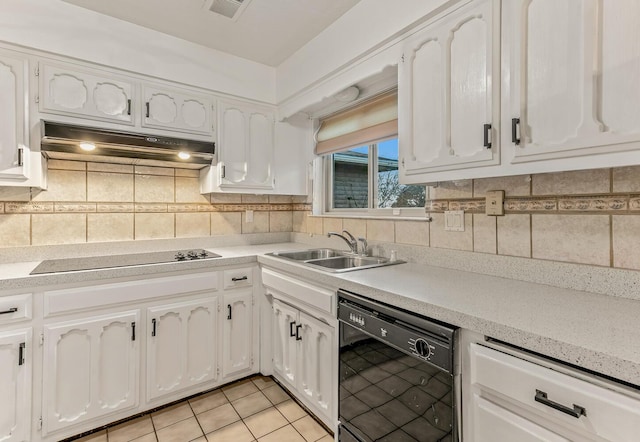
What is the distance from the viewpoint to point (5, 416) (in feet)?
5.02

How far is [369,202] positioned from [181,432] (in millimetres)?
1784

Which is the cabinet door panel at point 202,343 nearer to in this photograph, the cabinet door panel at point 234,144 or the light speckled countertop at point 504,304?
the light speckled countertop at point 504,304

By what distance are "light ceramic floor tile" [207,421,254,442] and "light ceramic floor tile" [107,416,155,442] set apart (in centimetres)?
36

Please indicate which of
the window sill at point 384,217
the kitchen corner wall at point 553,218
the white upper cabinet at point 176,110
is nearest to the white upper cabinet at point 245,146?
the white upper cabinet at point 176,110

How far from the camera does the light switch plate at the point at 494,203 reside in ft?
4.84

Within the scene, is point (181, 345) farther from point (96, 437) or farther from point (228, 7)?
point (228, 7)

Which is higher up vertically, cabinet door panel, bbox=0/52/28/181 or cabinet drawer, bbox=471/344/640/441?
cabinet door panel, bbox=0/52/28/181

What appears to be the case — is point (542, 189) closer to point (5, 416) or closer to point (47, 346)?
point (47, 346)

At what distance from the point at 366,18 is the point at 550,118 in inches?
47.7

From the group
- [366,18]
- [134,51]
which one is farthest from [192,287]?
[366,18]

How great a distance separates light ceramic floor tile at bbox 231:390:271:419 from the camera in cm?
195

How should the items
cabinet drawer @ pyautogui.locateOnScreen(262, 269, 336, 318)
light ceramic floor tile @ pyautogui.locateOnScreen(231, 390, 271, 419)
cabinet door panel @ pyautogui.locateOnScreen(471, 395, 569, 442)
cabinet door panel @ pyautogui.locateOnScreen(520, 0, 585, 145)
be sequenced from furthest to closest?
light ceramic floor tile @ pyautogui.locateOnScreen(231, 390, 271, 419) < cabinet drawer @ pyautogui.locateOnScreen(262, 269, 336, 318) < cabinet door panel @ pyautogui.locateOnScreen(520, 0, 585, 145) < cabinet door panel @ pyautogui.locateOnScreen(471, 395, 569, 442)

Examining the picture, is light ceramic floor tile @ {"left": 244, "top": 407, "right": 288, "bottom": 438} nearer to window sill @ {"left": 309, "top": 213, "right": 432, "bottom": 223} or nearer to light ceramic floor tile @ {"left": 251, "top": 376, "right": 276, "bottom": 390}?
light ceramic floor tile @ {"left": 251, "top": 376, "right": 276, "bottom": 390}

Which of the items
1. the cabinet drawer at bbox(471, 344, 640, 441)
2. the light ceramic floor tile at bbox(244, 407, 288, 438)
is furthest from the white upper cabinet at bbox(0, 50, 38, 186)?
the cabinet drawer at bbox(471, 344, 640, 441)
